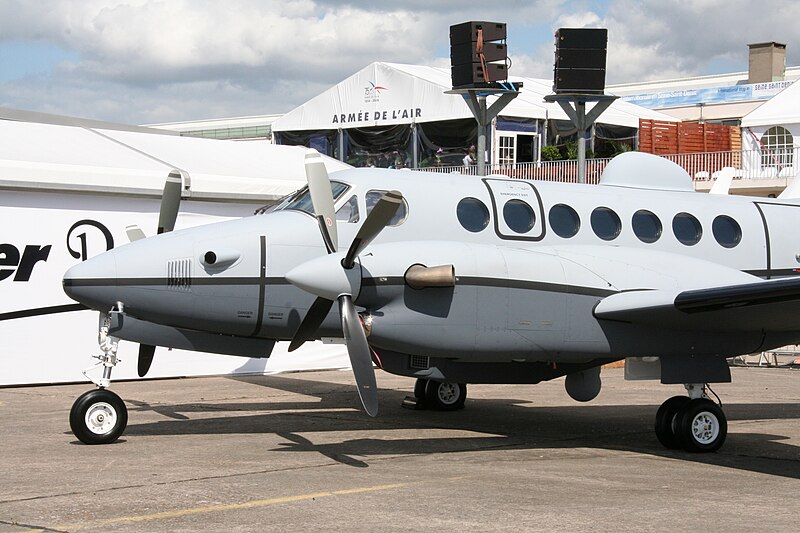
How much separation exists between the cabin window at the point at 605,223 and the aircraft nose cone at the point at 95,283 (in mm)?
5938

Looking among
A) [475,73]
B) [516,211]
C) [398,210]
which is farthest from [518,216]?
[475,73]

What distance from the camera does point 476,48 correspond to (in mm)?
29016

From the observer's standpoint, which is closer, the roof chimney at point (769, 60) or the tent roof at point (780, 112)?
the tent roof at point (780, 112)

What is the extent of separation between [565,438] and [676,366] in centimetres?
177

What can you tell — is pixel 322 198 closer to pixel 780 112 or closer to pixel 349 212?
pixel 349 212

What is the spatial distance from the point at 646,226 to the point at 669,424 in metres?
2.63

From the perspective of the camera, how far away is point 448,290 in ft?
37.0

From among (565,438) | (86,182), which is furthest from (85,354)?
(565,438)

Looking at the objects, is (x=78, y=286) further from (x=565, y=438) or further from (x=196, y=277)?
(x=565, y=438)

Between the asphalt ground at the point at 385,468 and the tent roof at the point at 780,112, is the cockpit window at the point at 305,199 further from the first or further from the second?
the tent roof at the point at 780,112

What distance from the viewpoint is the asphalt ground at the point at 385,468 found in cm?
813

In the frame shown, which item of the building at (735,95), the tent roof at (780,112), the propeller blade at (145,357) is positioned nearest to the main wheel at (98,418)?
the propeller blade at (145,357)

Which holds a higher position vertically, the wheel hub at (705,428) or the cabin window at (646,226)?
the cabin window at (646,226)

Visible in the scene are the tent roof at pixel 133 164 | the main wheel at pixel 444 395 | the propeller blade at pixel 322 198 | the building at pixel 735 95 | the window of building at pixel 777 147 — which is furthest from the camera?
the building at pixel 735 95
